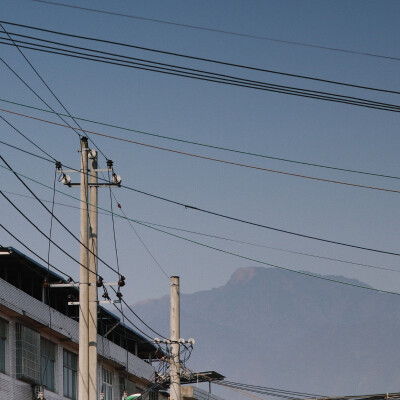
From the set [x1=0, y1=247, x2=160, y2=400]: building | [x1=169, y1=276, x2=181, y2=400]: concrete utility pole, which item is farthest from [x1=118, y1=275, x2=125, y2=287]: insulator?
[x1=169, y1=276, x2=181, y2=400]: concrete utility pole

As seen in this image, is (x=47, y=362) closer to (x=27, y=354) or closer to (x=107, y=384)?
(x=27, y=354)

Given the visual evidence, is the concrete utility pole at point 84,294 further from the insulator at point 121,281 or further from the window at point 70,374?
the window at point 70,374

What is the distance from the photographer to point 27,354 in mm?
48875

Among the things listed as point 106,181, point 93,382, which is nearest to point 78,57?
point 106,181

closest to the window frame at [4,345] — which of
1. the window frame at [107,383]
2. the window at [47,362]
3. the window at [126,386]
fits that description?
the window at [47,362]

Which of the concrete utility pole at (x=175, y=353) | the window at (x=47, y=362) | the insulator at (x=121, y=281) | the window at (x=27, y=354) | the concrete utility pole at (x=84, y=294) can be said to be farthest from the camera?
the window at (x=47, y=362)

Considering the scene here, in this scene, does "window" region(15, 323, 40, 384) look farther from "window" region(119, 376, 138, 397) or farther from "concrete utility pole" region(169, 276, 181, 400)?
"window" region(119, 376, 138, 397)

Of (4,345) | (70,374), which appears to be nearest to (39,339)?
(4,345)

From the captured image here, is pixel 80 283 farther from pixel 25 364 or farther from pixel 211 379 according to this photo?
pixel 211 379

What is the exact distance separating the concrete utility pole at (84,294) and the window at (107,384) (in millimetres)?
28807

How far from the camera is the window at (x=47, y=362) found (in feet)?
168

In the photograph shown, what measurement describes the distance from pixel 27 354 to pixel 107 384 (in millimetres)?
12998

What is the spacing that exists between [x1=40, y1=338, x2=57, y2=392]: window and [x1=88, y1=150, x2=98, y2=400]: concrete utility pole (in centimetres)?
1923

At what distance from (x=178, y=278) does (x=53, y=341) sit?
658cm
